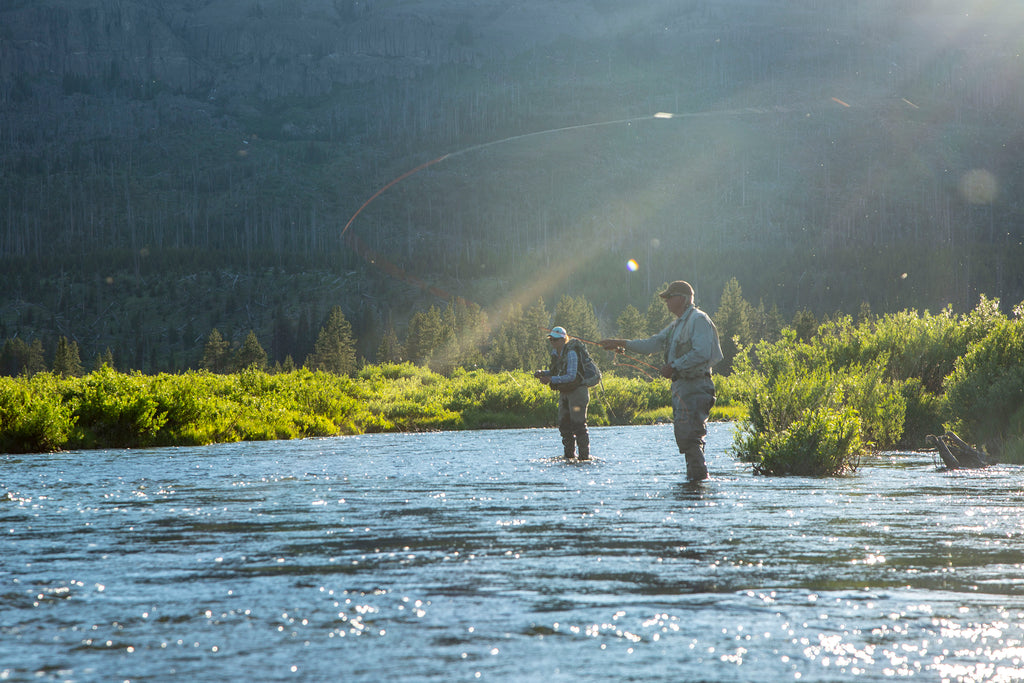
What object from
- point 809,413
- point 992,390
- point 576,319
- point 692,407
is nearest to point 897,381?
point 992,390

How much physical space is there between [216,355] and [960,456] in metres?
105

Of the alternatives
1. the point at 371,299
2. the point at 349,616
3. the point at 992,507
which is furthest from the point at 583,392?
the point at 371,299

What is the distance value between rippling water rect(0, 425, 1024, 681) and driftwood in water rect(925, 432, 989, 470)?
191 centimetres

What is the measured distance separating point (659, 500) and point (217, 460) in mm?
9760

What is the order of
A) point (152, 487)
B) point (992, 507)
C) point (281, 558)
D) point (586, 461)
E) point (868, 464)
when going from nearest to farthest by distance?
point (281, 558) → point (992, 507) → point (152, 487) → point (868, 464) → point (586, 461)

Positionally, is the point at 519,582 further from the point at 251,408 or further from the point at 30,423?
the point at 251,408

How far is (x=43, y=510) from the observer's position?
1077 centimetres

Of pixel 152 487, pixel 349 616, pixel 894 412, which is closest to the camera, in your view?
pixel 349 616

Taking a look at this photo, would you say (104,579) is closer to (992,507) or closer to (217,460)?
(992,507)

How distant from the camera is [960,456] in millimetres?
15289

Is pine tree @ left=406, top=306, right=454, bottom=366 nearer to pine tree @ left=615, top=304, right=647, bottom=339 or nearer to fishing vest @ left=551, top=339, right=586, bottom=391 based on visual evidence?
pine tree @ left=615, top=304, right=647, bottom=339

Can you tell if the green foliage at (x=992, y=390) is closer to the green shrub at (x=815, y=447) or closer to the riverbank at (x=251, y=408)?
the green shrub at (x=815, y=447)

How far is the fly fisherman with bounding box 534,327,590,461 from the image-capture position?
56.2 feet

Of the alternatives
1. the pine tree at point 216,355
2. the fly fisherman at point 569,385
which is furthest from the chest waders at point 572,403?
the pine tree at point 216,355
